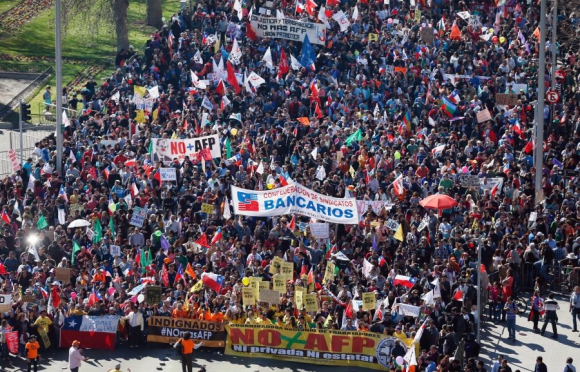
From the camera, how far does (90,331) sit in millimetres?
32719

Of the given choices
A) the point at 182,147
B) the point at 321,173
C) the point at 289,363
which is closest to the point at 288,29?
the point at 182,147

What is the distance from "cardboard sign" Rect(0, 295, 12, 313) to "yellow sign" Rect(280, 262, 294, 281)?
267 inches

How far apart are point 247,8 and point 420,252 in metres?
18.9

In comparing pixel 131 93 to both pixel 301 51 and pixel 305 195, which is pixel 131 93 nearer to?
pixel 301 51

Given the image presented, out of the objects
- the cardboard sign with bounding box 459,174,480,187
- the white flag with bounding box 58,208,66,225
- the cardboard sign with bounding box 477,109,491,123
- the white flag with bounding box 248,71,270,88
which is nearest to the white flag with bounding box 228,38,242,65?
the white flag with bounding box 248,71,270,88

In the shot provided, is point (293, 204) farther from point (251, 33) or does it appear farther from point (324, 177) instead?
point (251, 33)

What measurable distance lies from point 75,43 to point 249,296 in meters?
36.4

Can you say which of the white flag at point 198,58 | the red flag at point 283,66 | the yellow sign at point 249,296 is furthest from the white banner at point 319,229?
the white flag at point 198,58

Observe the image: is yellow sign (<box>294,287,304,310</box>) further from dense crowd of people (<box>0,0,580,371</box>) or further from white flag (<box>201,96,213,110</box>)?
white flag (<box>201,96,213,110</box>)

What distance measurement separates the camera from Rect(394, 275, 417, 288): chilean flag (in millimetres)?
32156

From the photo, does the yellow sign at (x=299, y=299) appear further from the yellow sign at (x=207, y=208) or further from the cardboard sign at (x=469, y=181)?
the cardboard sign at (x=469, y=181)

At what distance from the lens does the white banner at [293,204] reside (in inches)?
1336

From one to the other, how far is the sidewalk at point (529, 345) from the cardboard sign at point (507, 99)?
33.3 ft

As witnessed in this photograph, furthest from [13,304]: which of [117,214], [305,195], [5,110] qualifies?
[5,110]
